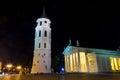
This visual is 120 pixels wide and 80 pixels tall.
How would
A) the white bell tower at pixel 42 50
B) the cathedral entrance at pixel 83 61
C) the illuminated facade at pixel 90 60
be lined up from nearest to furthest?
the illuminated facade at pixel 90 60 < the cathedral entrance at pixel 83 61 < the white bell tower at pixel 42 50

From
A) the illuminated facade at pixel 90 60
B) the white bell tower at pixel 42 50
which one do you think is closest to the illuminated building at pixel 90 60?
the illuminated facade at pixel 90 60

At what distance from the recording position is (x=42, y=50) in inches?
2122

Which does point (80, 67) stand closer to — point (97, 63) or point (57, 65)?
point (97, 63)

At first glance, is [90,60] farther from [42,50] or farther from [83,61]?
[42,50]

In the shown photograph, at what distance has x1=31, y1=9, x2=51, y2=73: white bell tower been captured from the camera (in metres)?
52.8

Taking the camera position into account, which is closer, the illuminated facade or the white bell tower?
the illuminated facade

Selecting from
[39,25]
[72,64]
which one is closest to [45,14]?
[39,25]

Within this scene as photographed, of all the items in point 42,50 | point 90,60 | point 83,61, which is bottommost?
point 83,61

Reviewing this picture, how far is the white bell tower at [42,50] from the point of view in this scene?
52.8 m

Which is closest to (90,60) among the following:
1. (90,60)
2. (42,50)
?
(90,60)

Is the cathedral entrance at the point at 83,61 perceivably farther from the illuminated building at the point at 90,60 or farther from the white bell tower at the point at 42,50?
the white bell tower at the point at 42,50

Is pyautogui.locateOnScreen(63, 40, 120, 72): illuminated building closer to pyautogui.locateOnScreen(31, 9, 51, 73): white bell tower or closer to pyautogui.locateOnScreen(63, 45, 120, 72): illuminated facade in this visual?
pyautogui.locateOnScreen(63, 45, 120, 72): illuminated facade

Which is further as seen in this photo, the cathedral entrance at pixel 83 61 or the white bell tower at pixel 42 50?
the white bell tower at pixel 42 50

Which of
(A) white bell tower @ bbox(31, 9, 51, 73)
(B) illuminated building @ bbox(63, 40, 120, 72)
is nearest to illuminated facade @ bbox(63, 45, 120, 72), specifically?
(B) illuminated building @ bbox(63, 40, 120, 72)
